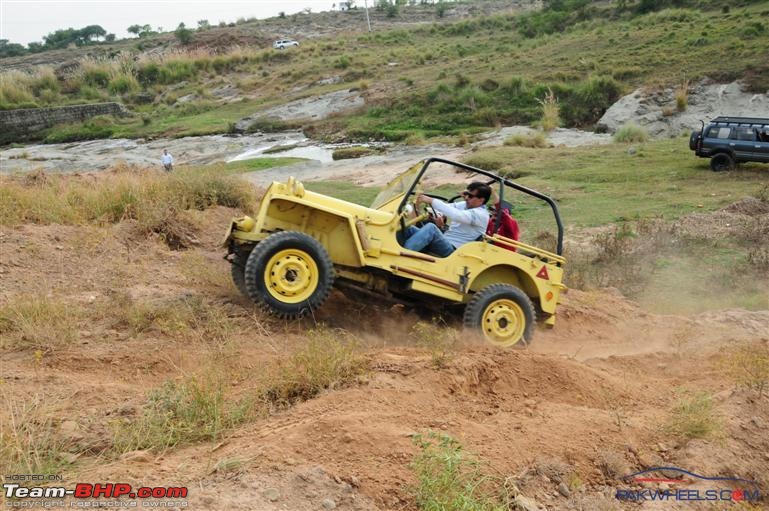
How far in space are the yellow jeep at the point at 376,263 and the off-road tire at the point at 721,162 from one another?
49.4 feet

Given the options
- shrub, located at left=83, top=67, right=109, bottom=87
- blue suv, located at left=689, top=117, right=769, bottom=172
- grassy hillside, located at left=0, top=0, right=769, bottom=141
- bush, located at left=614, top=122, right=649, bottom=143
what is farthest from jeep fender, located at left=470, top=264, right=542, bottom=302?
shrub, located at left=83, top=67, right=109, bottom=87

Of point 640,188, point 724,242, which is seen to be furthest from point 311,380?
point 640,188

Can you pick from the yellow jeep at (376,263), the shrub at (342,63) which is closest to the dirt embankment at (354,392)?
the yellow jeep at (376,263)

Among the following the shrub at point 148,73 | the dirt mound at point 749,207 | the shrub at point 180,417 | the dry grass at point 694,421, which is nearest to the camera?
the shrub at point 180,417

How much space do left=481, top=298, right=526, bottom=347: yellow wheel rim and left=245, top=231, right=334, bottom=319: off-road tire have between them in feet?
5.93

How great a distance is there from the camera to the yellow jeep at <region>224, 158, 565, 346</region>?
23.3ft

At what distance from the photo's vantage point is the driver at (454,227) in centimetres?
768

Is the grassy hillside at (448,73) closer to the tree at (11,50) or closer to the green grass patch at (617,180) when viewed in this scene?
the green grass patch at (617,180)

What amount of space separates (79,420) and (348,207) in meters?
3.49

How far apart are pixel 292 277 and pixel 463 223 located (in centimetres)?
198

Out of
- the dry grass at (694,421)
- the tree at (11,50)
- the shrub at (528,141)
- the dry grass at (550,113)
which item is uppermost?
the tree at (11,50)

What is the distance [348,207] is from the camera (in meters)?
7.56

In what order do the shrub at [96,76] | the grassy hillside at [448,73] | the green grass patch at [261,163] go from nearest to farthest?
the green grass patch at [261,163] → the grassy hillside at [448,73] → the shrub at [96,76]

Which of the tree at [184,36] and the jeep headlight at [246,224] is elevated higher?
the tree at [184,36]
